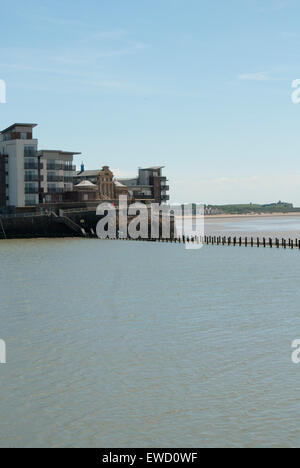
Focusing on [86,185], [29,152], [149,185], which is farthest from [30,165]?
[149,185]

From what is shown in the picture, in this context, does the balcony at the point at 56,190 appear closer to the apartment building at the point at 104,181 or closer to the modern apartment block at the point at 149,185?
the apartment building at the point at 104,181

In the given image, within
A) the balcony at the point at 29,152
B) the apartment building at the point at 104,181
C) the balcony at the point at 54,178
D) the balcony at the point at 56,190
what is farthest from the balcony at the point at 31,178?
the apartment building at the point at 104,181

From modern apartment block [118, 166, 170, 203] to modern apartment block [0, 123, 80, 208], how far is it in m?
36.7

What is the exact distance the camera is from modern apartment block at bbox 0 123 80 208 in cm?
12581

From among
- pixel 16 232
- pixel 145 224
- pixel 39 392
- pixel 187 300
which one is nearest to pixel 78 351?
pixel 39 392

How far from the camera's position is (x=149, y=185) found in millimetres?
168000

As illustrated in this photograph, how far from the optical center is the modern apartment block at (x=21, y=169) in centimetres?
12581

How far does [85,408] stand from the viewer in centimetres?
2208

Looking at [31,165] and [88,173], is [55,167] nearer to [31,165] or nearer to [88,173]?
[31,165]

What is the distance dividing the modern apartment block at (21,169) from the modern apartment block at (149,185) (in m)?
36.7

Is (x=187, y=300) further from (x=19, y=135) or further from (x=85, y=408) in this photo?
(x=19, y=135)

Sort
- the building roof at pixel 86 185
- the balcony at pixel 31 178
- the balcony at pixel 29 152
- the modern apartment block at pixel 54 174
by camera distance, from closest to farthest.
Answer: the balcony at pixel 29 152
the balcony at pixel 31 178
the modern apartment block at pixel 54 174
the building roof at pixel 86 185

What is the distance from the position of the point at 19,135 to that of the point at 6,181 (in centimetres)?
1048
